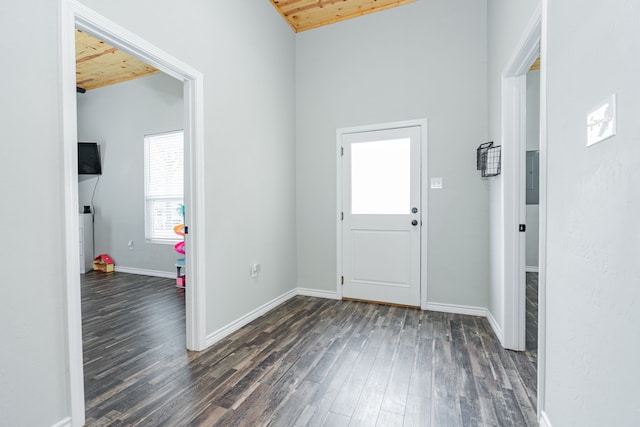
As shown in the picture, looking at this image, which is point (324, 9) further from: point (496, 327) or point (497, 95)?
point (496, 327)

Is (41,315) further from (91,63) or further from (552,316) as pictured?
(91,63)

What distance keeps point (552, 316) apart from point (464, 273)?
1.78 m

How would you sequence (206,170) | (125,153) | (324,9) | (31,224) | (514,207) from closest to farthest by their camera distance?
1. (31,224)
2. (514,207)
3. (206,170)
4. (324,9)
5. (125,153)

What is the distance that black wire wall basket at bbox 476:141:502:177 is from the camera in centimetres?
250

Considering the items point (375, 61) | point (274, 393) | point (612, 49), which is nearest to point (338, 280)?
point (274, 393)

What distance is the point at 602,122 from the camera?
956mm

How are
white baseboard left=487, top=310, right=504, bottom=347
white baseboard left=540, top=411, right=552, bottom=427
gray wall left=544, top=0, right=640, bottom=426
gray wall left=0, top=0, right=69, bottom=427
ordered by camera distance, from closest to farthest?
1. gray wall left=544, top=0, right=640, bottom=426
2. gray wall left=0, top=0, right=69, bottom=427
3. white baseboard left=540, top=411, right=552, bottom=427
4. white baseboard left=487, top=310, right=504, bottom=347

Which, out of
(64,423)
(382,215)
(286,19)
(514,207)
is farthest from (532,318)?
(286,19)

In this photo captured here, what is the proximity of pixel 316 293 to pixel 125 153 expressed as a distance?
161 inches

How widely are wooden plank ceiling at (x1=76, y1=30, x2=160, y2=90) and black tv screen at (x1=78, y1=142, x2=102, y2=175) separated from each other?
1.05 metres

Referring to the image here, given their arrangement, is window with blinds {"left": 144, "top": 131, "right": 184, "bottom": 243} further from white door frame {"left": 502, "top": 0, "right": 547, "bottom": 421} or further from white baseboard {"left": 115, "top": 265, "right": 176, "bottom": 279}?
white door frame {"left": 502, "top": 0, "right": 547, "bottom": 421}

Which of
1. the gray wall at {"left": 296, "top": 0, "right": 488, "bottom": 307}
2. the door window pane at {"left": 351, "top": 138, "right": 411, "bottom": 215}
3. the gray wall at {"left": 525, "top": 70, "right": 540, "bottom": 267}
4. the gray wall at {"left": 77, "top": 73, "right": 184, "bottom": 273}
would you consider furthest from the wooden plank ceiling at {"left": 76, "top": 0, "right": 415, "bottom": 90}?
the gray wall at {"left": 525, "top": 70, "right": 540, "bottom": 267}

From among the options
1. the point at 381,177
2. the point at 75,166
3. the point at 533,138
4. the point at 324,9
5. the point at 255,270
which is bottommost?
the point at 255,270

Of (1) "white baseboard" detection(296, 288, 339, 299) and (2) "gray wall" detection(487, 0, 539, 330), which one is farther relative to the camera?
(1) "white baseboard" detection(296, 288, 339, 299)
